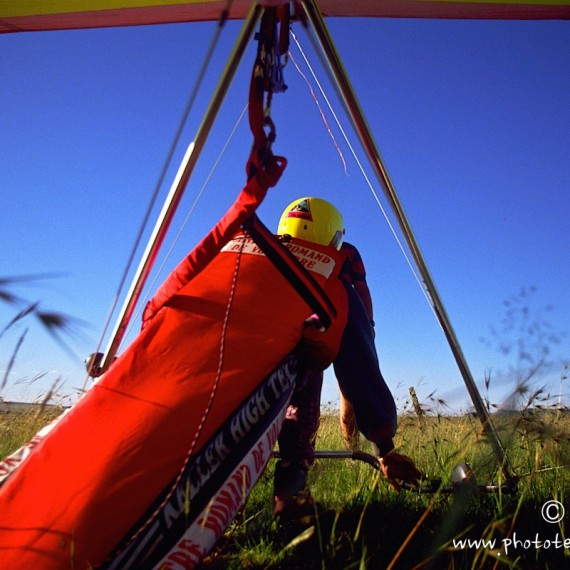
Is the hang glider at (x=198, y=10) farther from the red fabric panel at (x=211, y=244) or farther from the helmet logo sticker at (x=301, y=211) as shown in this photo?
the red fabric panel at (x=211, y=244)

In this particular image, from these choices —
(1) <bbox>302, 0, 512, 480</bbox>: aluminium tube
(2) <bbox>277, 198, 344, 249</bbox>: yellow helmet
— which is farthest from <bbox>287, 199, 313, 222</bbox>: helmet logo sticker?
(1) <bbox>302, 0, 512, 480</bbox>: aluminium tube

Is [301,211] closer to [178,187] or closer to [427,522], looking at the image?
[178,187]

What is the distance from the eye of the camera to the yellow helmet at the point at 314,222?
323 cm

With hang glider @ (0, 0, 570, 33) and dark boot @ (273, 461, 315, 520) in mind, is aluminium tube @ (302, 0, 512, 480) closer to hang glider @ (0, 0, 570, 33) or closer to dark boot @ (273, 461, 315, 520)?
hang glider @ (0, 0, 570, 33)

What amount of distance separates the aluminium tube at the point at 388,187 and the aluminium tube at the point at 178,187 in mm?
337

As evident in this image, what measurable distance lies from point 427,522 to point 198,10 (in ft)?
10.4

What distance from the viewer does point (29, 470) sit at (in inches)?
64.9

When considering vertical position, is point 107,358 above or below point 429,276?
below

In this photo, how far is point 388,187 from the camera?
9.12 ft

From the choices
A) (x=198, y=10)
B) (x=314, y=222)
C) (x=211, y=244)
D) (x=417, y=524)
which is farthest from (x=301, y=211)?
(x=417, y=524)

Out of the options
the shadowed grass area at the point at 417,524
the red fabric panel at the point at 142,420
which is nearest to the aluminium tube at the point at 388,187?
the shadowed grass area at the point at 417,524

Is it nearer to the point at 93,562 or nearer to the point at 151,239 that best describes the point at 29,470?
the point at 93,562

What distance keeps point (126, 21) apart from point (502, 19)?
246 centimetres

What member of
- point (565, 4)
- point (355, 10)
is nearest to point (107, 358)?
point (355, 10)
